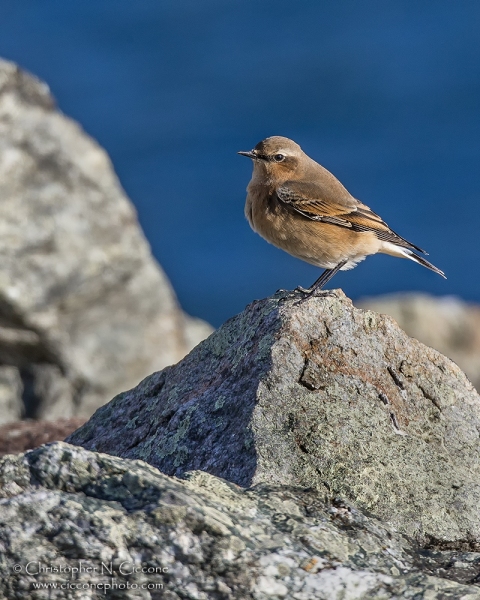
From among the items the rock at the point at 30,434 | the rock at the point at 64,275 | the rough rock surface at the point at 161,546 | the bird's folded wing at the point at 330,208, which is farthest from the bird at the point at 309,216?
the rough rock surface at the point at 161,546

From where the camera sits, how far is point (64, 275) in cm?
1218

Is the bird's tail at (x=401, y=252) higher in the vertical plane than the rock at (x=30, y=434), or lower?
higher

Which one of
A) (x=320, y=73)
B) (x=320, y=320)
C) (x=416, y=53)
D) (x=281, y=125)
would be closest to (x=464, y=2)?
(x=416, y=53)

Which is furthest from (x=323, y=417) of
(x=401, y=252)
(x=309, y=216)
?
(x=401, y=252)

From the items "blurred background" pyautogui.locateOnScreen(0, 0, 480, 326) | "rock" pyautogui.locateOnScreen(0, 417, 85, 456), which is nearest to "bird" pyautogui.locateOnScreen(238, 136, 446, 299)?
"rock" pyautogui.locateOnScreen(0, 417, 85, 456)

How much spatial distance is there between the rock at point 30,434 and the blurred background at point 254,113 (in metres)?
18.9

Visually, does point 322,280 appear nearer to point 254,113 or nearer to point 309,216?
point 309,216

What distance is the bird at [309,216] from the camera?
899 cm

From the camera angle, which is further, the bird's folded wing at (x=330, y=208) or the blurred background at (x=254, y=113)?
the blurred background at (x=254, y=113)

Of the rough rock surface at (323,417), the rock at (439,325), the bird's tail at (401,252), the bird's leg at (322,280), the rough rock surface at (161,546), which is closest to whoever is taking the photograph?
the rough rock surface at (161,546)

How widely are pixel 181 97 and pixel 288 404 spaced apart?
121ft

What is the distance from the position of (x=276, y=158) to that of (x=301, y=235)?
1235 millimetres

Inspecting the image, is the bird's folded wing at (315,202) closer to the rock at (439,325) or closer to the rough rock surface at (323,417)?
the rough rock surface at (323,417)

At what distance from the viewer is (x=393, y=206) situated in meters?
33.9
